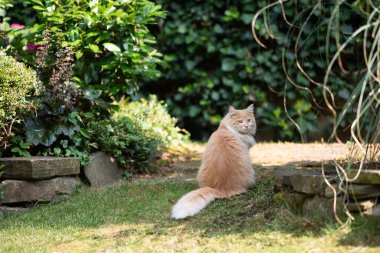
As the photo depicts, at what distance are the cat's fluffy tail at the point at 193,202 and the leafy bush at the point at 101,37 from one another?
79.9 inches

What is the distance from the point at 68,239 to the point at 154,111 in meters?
4.11

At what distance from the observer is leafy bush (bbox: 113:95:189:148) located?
708 centimetres

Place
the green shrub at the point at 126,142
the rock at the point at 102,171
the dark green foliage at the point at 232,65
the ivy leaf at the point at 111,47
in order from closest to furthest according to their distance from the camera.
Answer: the rock at the point at 102,171, the ivy leaf at the point at 111,47, the green shrub at the point at 126,142, the dark green foliage at the point at 232,65

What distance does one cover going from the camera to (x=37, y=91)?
207 inches

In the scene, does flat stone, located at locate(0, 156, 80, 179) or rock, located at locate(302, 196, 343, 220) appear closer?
rock, located at locate(302, 196, 343, 220)

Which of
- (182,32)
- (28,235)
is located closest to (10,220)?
(28,235)

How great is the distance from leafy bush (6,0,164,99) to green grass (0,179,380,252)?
1.54m

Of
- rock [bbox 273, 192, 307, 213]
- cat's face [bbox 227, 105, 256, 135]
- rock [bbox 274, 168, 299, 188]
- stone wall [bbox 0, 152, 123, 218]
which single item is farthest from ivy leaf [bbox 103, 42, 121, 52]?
rock [bbox 273, 192, 307, 213]

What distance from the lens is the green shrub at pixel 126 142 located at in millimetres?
5980

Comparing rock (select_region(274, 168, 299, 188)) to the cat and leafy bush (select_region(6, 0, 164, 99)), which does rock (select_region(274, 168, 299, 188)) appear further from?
leafy bush (select_region(6, 0, 164, 99))

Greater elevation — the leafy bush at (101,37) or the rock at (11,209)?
the leafy bush at (101,37)

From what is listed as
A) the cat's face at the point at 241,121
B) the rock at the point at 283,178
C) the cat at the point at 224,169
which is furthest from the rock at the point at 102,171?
the rock at the point at 283,178

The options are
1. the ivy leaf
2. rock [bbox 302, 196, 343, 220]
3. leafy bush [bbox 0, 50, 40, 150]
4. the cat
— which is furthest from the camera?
the ivy leaf

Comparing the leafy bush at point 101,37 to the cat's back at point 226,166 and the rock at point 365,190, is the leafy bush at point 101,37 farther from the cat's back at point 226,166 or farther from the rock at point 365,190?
the rock at point 365,190
